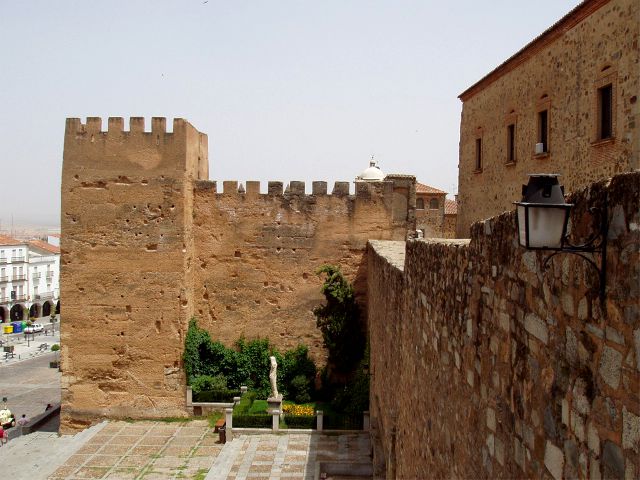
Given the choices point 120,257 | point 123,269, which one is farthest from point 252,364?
point 120,257

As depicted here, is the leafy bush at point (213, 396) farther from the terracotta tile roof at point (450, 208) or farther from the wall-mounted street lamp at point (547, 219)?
the terracotta tile roof at point (450, 208)

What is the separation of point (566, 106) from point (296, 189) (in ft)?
28.3

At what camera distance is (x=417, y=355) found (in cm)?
583

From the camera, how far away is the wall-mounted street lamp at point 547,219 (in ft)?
6.55

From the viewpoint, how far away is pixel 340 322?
16.9 m

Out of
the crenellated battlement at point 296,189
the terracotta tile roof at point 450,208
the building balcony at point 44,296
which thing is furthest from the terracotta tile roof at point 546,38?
the building balcony at point 44,296

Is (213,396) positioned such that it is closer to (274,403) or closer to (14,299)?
(274,403)

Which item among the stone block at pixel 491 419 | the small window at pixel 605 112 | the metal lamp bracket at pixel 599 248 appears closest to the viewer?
the metal lamp bracket at pixel 599 248

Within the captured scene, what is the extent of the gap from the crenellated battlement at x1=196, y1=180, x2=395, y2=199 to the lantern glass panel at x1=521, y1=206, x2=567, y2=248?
15581 millimetres

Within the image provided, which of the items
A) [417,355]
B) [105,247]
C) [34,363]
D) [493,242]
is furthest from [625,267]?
[34,363]

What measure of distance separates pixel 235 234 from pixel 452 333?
13.7 meters

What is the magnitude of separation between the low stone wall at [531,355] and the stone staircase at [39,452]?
36.1 ft

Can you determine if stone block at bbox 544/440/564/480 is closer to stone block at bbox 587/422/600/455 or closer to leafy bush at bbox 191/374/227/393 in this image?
stone block at bbox 587/422/600/455

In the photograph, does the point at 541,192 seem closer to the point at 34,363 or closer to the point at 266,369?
the point at 266,369
